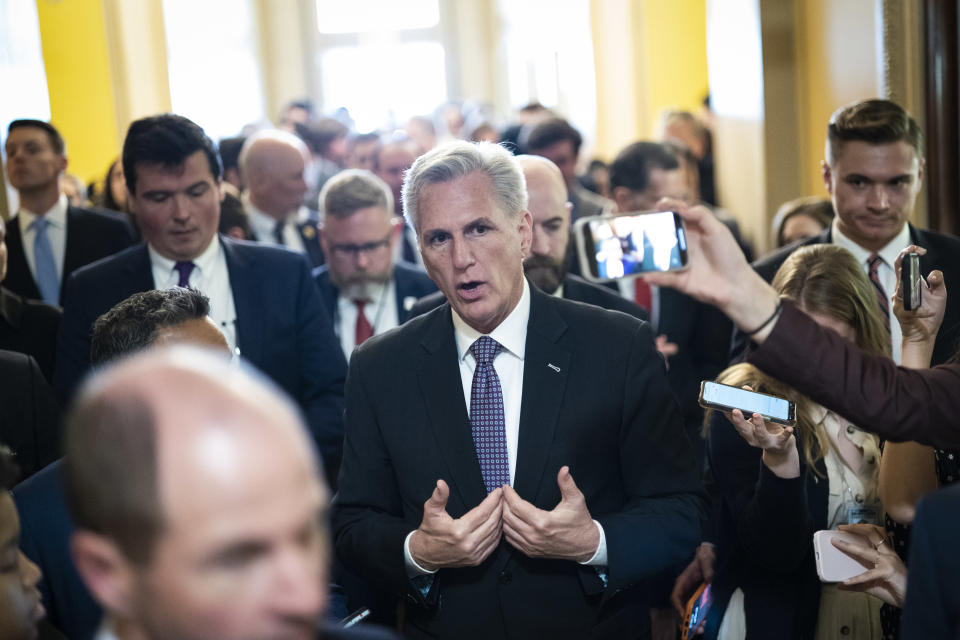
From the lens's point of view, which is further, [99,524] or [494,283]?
[494,283]

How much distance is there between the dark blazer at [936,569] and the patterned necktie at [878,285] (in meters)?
1.85

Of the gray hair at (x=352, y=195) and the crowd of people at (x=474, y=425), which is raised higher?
the gray hair at (x=352, y=195)

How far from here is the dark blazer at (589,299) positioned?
343cm

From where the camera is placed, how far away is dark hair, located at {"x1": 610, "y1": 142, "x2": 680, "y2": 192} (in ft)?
15.8

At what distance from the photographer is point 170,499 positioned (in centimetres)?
108

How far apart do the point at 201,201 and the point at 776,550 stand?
223 centimetres

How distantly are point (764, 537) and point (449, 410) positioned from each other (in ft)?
2.85

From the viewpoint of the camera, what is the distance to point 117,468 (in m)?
1.10

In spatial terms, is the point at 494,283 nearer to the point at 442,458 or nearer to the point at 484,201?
the point at 484,201

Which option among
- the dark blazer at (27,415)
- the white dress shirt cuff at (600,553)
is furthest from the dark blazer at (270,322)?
the white dress shirt cuff at (600,553)

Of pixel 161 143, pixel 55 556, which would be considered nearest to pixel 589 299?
pixel 161 143

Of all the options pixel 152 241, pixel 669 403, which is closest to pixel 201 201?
pixel 152 241

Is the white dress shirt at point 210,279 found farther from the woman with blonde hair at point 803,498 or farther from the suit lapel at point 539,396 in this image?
the woman with blonde hair at point 803,498

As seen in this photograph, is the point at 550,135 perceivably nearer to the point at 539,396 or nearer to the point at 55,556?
the point at 539,396
